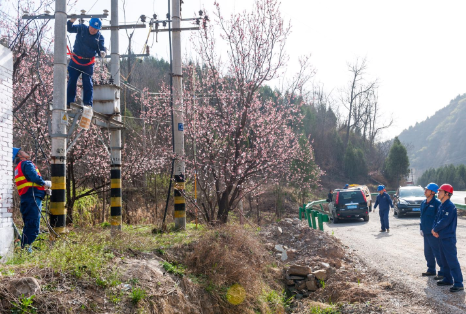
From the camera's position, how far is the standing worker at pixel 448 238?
712cm

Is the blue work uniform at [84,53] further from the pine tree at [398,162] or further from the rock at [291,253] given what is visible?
the pine tree at [398,162]

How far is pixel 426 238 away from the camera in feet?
27.0

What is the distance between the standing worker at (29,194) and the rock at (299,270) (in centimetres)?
579

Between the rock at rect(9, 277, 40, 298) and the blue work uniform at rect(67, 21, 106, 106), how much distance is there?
517cm

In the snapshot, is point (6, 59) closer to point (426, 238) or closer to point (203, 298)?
point (203, 298)

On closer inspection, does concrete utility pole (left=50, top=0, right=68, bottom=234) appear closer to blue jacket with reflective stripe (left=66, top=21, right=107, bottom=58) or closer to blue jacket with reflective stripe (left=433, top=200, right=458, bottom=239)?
blue jacket with reflective stripe (left=66, top=21, right=107, bottom=58)

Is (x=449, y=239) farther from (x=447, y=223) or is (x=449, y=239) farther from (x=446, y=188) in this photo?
(x=446, y=188)

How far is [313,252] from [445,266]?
4.07m

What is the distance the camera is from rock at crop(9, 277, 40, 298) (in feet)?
15.7

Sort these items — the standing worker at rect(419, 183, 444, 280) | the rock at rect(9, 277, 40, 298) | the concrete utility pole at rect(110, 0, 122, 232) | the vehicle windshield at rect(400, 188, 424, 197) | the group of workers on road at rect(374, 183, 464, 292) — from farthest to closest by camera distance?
the vehicle windshield at rect(400, 188, 424, 197) → the concrete utility pole at rect(110, 0, 122, 232) → the standing worker at rect(419, 183, 444, 280) → the group of workers on road at rect(374, 183, 464, 292) → the rock at rect(9, 277, 40, 298)

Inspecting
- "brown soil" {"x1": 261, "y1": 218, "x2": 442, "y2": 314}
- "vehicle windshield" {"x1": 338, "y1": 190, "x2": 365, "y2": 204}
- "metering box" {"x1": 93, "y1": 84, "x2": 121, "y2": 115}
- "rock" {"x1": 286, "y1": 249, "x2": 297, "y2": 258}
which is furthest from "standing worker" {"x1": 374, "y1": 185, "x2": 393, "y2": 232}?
"metering box" {"x1": 93, "y1": 84, "x2": 121, "y2": 115}

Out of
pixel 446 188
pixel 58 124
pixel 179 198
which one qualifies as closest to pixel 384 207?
pixel 446 188

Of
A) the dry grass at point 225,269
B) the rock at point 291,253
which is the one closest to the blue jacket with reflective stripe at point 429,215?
the dry grass at point 225,269

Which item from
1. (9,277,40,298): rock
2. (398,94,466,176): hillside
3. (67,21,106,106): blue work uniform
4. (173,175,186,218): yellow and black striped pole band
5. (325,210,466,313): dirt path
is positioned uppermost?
(398,94,466,176): hillside
